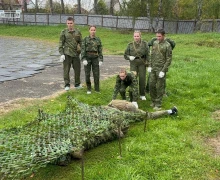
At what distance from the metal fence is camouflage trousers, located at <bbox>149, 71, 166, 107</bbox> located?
21.4 m

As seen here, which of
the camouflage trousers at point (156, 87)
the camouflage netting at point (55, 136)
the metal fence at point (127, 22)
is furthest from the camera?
the metal fence at point (127, 22)

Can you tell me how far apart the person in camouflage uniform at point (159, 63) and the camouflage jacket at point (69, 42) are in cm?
231

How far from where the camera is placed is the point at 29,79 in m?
10.0

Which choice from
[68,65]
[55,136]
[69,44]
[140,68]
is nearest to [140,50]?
[140,68]

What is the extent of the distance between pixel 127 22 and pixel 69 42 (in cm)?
2310

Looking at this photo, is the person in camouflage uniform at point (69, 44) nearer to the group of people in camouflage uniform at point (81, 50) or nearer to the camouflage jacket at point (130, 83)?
the group of people in camouflage uniform at point (81, 50)

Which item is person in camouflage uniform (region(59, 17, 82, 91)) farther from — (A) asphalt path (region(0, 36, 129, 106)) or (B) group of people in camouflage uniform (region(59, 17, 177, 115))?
(A) asphalt path (region(0, 36, 129, 106))

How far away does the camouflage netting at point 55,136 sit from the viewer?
144 inches

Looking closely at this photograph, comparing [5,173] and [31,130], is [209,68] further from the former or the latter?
[5,173]

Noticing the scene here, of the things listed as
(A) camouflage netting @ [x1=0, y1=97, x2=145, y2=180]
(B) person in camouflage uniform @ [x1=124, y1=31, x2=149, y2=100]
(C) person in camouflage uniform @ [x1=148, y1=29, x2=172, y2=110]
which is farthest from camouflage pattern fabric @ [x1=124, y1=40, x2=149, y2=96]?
(A) camouflage netting @ [x1=0, y1=97, x2=145, y2=180]

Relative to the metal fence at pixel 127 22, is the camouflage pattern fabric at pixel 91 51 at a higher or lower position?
lower

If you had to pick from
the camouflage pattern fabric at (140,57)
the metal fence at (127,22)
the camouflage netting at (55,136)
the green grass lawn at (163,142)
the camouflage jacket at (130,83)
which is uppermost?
the metal fence at (127,22)

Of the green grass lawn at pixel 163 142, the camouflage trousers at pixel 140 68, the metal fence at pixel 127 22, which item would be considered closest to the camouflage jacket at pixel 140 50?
the camouflage trousers at pixel 140 68

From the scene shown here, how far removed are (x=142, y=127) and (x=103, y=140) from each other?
1.04 metres
